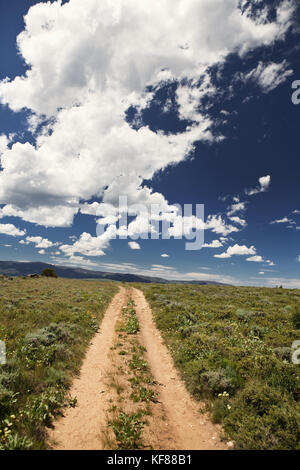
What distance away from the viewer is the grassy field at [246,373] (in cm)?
647

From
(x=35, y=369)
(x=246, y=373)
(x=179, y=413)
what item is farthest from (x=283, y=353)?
(x=35, y=369)

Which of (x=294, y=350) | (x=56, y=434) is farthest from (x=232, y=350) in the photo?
(x=56, y=434)

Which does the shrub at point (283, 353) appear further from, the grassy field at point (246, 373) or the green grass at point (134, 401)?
the green grass at point (134, 401)

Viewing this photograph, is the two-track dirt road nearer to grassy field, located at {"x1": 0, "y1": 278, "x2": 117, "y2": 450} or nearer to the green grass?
the green grass

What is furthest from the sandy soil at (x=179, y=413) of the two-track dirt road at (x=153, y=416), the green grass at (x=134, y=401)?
the green grass at (x=134, y=401)

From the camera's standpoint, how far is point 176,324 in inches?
673

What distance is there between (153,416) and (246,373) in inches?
181

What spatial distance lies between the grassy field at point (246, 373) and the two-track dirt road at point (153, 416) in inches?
23.1

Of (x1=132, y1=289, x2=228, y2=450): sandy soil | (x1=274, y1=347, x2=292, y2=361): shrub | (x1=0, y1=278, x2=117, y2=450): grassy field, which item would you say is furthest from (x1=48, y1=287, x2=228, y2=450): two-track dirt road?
(x1=274, y1=347, x2=292, y2=361): shrub

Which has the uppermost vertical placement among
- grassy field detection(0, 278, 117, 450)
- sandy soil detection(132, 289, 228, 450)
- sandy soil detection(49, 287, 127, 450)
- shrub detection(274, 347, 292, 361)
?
shrub detection(274, 347, 292, 361)

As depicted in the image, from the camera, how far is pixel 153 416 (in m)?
7.55

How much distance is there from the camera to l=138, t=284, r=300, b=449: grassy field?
6473mm

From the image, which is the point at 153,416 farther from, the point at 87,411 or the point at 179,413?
the point at 87,411

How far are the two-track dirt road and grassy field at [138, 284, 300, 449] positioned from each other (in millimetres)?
586
